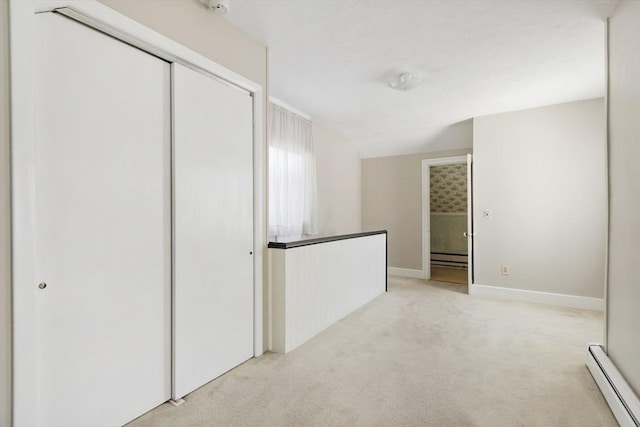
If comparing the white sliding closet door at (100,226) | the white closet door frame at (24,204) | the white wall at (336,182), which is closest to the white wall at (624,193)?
the white sliding closet door at (100,226)

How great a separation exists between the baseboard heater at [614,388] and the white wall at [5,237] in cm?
265

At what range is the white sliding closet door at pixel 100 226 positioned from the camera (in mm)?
1308

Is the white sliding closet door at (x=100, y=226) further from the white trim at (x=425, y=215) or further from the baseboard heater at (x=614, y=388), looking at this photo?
the white trim at (x=425, y=215)

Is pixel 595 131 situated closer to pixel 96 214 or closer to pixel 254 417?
pixel 254 417

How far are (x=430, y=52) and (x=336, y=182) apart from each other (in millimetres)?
2581

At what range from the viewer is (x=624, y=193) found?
1.81 metres

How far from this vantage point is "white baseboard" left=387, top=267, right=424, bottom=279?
5152 mm

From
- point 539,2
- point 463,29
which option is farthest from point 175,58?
point 539,2

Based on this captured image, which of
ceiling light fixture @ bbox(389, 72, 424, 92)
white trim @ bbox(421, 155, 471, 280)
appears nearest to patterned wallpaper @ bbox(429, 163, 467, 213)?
white trim @ bbox(421, 155, 471, 280)

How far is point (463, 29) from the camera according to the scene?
7.21ft

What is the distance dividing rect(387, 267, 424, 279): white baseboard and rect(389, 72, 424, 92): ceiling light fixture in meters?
3.14

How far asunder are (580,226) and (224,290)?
385cm

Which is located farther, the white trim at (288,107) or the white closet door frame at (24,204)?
the white trim at (288,107)

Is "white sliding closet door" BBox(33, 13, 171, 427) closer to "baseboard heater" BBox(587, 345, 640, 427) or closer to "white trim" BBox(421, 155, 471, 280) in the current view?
"baseboard heater" BBox(587, 345, 640, 427)
